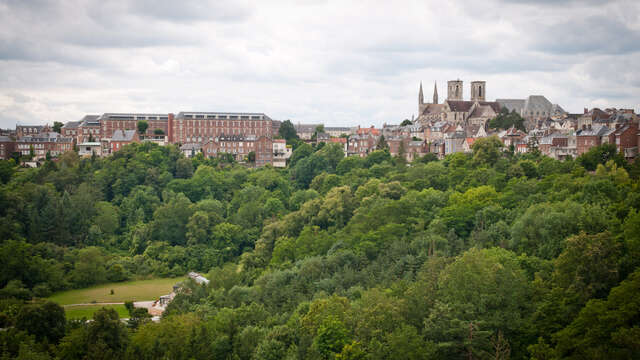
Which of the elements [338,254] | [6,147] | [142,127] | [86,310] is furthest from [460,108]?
[6,147]

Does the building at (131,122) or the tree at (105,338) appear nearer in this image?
the tree at (105,338)

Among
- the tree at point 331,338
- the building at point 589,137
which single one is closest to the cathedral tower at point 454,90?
the building at point 589,137

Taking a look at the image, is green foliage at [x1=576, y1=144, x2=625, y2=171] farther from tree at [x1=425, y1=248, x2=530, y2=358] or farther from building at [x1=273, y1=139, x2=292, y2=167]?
building at [x1=273, y1=139, x2=292, y2=167]

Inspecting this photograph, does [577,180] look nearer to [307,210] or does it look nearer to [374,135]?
[307,210]

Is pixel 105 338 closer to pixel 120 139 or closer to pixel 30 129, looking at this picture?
pixel 120 139

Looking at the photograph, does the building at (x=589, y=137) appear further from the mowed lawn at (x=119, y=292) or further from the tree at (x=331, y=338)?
the mowed lawn at (x=119, y=292)
